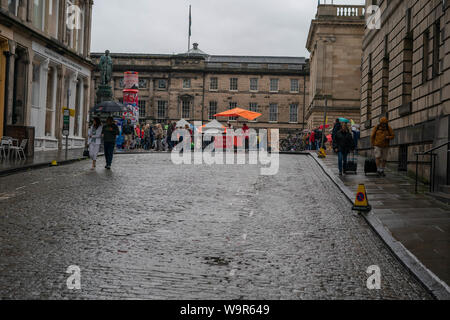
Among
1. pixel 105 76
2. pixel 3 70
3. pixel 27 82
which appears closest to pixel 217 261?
pixel 3 70

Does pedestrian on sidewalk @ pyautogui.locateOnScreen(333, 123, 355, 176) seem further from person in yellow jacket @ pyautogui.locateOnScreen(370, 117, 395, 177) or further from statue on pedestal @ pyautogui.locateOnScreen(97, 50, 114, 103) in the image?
statue on pedestal @ pyautogui.locateOnScreen(97, 50, 114, 103)

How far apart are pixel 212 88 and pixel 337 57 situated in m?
29.4

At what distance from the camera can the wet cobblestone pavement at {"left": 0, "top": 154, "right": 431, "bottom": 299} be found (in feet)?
16.4

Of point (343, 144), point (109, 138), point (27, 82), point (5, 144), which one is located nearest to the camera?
point (343, 144)

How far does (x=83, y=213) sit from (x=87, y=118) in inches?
1066

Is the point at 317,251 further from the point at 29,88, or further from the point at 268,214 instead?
the point at 29,88

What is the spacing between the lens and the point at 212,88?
75.6 m

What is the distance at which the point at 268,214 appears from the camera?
9.20 m

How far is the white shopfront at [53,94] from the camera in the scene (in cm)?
2728

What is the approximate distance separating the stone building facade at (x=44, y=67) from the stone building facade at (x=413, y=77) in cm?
1337

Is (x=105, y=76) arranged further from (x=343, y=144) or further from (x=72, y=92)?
(x=343, y=144)
